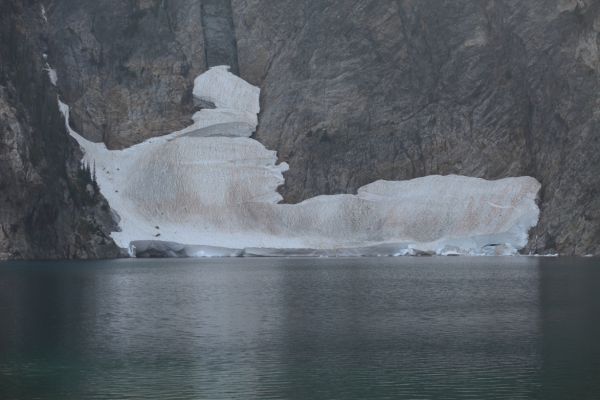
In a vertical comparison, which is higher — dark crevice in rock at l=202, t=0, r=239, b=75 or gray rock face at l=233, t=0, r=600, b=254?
dark crevice in rock at l=202, t=0, r=239, b=75

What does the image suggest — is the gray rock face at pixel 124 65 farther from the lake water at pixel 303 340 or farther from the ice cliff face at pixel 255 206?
the lake water at pixel 303 340

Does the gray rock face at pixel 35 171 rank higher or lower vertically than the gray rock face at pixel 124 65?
lower

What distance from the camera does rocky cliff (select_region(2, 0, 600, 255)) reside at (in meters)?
119

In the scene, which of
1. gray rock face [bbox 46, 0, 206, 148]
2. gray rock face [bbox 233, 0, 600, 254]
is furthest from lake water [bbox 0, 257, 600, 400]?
gray rock face [bbox 46, 0, 206, 148]

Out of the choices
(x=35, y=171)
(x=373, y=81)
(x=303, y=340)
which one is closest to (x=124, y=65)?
(x=373, y=81)

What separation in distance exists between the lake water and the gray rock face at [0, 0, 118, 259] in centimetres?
3716

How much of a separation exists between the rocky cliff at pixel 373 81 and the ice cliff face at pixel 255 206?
2774 mm

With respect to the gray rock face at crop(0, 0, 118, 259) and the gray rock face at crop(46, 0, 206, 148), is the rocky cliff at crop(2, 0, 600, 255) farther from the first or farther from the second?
the gray rock face at crop(0, 0, 118, 259)

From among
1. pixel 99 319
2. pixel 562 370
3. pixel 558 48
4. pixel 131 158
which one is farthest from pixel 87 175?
pixel 562 370

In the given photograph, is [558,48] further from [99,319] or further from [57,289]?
[99,319]

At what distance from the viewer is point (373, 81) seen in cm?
13875

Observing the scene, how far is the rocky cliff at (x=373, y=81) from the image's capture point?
118750 mm

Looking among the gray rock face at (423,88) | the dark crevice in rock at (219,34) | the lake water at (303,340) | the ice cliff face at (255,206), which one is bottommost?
the lake water at (303,340)

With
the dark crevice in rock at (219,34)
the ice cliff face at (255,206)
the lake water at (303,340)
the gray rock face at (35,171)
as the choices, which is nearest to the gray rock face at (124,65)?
the dark crevice in rock at (219,34)
